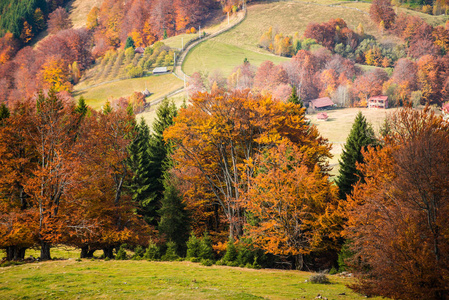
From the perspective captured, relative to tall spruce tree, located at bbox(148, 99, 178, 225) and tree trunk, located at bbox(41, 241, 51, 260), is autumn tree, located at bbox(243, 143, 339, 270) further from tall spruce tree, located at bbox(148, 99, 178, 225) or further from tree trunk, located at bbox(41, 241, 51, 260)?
tree trunk, located at bbox(41, 241, 51, 260)

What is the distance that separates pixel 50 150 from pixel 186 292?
2161 cm

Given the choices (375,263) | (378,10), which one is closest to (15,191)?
(375,263)

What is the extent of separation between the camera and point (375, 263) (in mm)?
19156

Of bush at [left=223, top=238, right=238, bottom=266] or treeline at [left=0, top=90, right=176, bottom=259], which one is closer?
treeline at [left=0, top=90, right=176, bottom=259]

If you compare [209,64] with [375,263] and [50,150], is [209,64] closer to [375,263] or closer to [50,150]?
[50,150]

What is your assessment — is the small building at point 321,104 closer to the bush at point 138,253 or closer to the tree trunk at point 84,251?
the bush at point 138,253

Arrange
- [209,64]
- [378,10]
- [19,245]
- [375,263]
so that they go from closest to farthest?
[375,263], [19,245], [209,64], [378,10]

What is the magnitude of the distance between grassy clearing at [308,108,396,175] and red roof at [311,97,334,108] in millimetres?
3933

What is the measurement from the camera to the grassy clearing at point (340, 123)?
316 ft

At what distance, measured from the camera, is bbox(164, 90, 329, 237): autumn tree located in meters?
36.8

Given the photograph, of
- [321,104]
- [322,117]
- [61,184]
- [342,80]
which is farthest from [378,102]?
[61,184]

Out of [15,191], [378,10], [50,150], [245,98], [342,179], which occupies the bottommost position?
[342,179]

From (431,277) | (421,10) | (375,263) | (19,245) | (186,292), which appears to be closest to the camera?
(186,292)

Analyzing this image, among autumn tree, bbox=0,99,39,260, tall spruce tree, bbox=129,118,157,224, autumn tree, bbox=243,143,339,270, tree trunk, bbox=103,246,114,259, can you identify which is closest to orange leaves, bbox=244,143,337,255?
autumn tree, bbox=243,143,339,270
